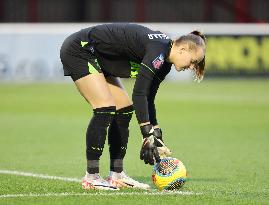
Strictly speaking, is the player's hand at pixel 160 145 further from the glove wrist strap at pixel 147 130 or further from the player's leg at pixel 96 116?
the player's leg at pixel 96 116

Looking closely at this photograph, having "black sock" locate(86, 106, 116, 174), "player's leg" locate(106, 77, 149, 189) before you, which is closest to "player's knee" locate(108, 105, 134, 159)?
"player's leg" locate(106, 77, 149, 189)

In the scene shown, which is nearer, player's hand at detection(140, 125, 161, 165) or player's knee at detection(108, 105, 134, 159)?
player's hand at detection(140, 125, 161, 165)

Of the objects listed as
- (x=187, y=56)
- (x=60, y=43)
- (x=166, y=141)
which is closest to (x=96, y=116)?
(x=187, y=56)

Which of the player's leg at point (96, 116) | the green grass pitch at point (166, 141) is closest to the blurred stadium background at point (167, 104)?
the green grass pitch at point (166, 141)

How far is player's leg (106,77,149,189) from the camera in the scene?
9.84 m

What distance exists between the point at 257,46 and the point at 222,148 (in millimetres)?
16099

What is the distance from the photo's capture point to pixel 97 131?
→ 9.50 m

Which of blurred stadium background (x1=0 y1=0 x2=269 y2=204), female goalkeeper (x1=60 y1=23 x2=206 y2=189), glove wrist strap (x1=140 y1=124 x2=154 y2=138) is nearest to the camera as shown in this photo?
glove wrist strap (x1=140 y1=124 x2=154 y2=138)

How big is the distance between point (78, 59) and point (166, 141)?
5728 millimetres

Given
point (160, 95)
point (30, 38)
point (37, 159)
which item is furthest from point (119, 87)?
point (30, 38)

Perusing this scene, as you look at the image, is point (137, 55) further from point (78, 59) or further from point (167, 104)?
point (167, 104)

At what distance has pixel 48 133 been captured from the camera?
53.8 ft

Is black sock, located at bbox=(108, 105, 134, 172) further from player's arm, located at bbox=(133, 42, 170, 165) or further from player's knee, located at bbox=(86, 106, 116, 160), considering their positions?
player's arm, located at bbox=(133, 42, 170, 165)

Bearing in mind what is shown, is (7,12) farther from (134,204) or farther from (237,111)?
(134,204)
